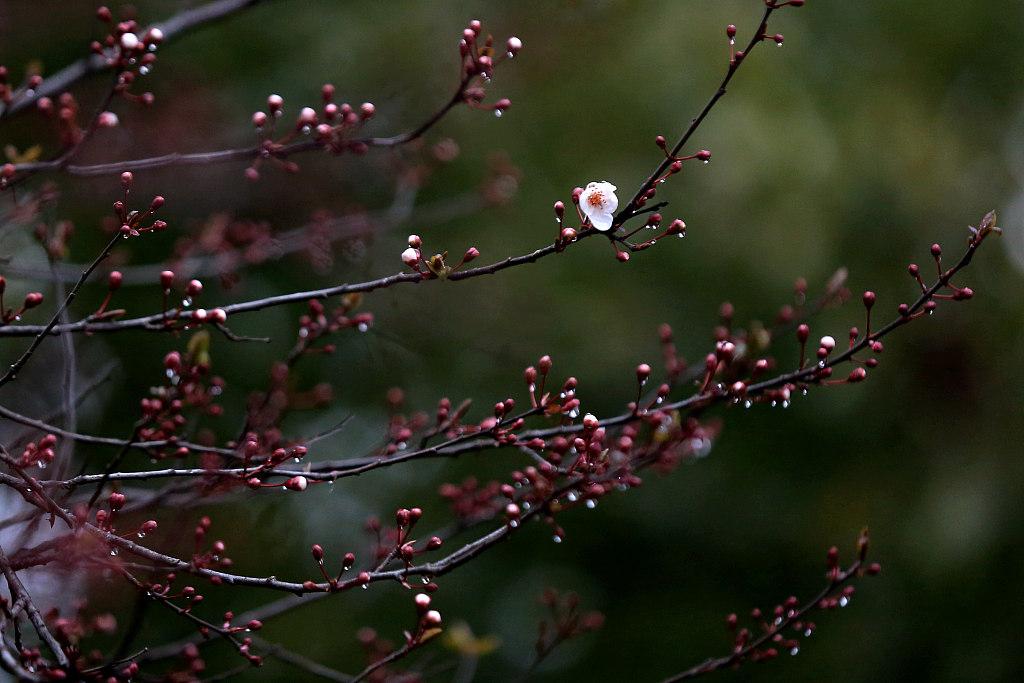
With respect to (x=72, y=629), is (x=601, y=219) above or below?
above

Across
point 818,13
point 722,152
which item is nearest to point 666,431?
point 722,152

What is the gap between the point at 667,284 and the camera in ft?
15.5

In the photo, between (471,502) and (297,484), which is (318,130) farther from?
(471,502)

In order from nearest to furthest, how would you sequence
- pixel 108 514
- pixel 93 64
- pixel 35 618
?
pixel 35 618 < pixel 108 514 < pixel 93 64

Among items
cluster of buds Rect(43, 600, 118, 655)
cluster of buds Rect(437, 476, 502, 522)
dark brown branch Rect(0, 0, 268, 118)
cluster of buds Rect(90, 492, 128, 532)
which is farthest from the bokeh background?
cluster of buds Rect(90, 492, 128, 532)

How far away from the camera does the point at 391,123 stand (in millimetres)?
4117

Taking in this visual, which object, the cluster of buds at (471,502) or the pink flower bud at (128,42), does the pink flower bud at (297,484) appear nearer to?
the cluster of buds at (471,502)

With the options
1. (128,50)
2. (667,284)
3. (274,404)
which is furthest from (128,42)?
(667,284)

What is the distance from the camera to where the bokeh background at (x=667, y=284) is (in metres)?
4.25

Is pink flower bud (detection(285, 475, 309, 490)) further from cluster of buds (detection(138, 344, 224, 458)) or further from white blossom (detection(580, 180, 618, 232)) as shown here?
white blossom (detection(580, 180, 618, 232))

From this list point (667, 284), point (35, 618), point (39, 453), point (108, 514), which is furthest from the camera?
point (667, 284)

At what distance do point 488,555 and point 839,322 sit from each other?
6.85 feet

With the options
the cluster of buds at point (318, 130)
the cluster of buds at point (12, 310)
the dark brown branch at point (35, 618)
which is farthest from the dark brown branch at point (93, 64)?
the dark brown branch at point (35, 618)

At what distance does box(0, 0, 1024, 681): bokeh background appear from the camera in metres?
4.25
